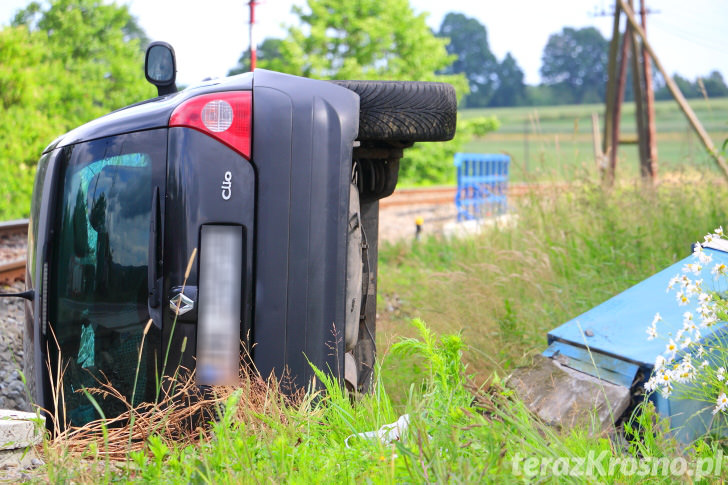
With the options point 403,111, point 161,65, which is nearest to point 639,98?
point 403,111

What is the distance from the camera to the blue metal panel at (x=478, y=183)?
9820 millimetres

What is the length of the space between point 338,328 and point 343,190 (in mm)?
589

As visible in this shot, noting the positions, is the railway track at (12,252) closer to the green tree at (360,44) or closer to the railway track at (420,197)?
the railway track at (420,197)

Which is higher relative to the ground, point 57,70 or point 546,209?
point 57,70

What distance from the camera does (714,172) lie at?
25.7 ft

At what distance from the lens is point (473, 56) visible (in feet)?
328

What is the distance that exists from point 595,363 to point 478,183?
8.25 m

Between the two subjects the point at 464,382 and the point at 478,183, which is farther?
the point at 478,183

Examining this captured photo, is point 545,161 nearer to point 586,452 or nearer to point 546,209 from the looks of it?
point 546,209

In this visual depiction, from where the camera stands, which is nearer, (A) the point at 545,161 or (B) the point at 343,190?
(B) the point at 343,190

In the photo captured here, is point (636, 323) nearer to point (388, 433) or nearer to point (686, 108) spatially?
point (388, 433)

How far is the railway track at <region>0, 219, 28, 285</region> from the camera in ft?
25.6

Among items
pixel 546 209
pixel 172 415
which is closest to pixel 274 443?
pixel 172 415

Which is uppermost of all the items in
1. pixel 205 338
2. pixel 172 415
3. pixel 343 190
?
pixel 343 190
